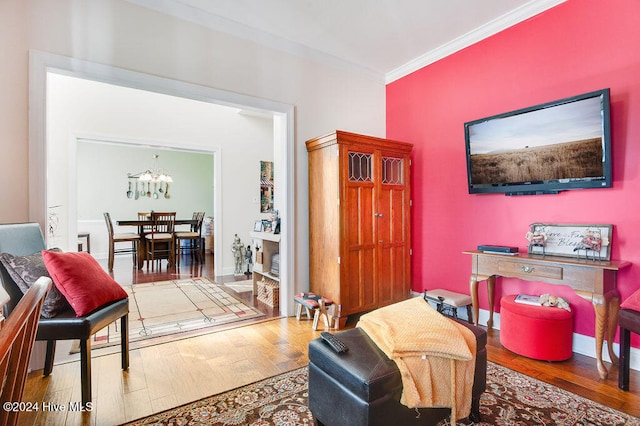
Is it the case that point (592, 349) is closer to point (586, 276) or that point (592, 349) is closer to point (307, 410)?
point (586, 276)

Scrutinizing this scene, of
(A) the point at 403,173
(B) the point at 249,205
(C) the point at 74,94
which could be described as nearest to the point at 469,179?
(A) the point at 403,173

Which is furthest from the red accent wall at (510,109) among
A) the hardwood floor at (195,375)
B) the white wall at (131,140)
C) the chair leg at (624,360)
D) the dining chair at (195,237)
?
the dining chair at (195,237)

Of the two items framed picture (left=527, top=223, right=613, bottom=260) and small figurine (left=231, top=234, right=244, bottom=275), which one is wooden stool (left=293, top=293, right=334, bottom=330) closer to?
framed picture (left=527, top=223, right=613, bottom=260)

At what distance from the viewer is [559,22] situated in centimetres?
263

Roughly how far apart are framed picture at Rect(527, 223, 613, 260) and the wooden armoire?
1261mm

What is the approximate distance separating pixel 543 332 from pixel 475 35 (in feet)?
9.17

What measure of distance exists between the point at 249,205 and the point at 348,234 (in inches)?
125

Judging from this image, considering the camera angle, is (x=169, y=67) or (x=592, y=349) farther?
(x=169, y=67)

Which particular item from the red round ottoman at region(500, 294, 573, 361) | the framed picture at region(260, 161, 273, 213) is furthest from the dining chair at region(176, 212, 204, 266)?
the red round ottoman at region(500, 294, 573, 361)

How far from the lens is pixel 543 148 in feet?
8.80

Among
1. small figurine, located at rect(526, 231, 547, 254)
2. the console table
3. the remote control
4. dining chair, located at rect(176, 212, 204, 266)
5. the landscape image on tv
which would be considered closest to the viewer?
the remote control

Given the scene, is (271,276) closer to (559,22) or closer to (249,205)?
(249,205)

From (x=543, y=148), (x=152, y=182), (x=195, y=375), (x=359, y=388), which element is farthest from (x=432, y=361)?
(x=152, y=182)

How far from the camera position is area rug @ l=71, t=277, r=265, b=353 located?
→ 296 centimetres
